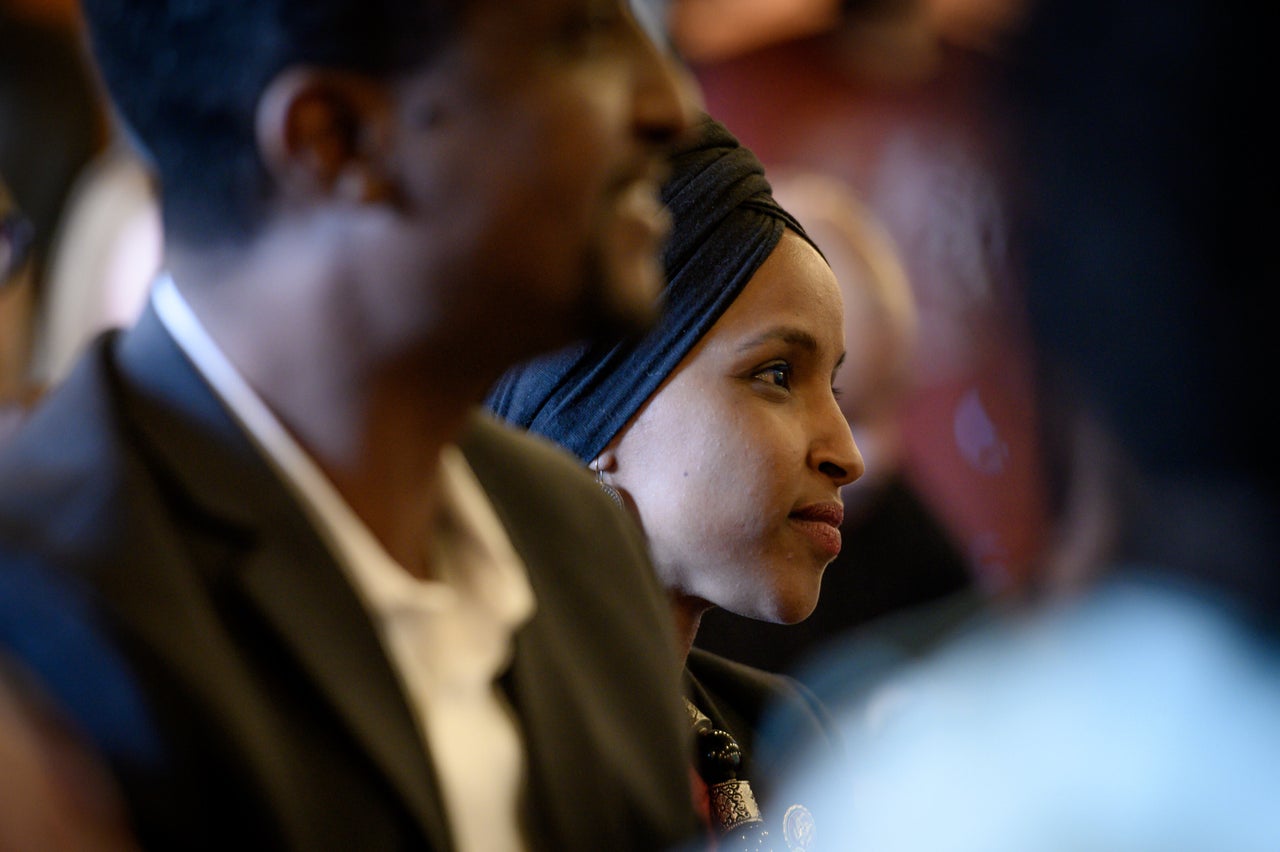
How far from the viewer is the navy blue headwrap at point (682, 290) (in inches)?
45.5

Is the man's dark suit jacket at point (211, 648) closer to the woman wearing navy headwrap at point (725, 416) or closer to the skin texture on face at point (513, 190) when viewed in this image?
the skin texture on face at point (513, 190)

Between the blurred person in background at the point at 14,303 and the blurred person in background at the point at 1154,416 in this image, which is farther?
the blurred person in background at the point at 1154,416

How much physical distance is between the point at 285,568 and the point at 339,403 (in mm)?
98

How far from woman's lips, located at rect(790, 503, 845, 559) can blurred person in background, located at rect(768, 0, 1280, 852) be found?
107 centimetres

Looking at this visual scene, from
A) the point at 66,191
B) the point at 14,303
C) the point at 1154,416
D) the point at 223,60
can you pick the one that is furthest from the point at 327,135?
the point at 1154,416

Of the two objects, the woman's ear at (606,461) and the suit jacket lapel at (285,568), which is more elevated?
the suit jacket lapel at (285,568)

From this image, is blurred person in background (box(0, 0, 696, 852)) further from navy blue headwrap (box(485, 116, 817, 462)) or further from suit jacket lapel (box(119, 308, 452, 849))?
navy blue headwrap (box(485, 116, 817, 462))

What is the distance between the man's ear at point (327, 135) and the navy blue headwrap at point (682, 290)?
46cm

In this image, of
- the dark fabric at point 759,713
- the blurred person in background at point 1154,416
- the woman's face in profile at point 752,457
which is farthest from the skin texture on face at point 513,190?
the blurred person in background at point 1154,416

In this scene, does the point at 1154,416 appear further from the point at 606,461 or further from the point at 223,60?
the point at 223,60

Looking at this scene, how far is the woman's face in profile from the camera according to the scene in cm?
111

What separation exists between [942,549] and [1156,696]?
59cm

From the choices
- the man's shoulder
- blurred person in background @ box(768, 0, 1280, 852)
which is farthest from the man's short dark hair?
blurred person in background @ box(768, 0, 1280, 852)

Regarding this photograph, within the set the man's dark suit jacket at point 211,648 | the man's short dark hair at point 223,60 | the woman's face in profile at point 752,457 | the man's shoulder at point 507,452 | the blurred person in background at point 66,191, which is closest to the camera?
the man's dark suit jacket at point 211,648
